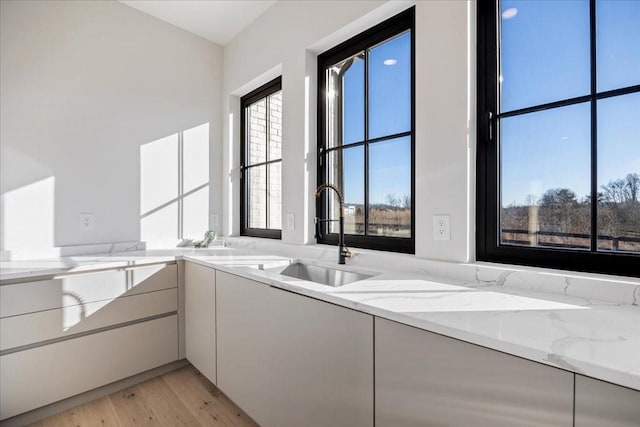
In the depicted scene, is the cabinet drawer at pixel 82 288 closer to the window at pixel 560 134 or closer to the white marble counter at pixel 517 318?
the white marble counter at pixel 517 318

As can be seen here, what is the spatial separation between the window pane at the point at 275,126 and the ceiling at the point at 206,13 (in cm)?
63

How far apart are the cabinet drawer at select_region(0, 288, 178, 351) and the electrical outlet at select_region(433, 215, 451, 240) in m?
1.68

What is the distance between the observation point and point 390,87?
5.87 ft

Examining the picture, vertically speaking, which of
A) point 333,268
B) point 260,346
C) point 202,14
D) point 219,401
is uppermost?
point 202,14

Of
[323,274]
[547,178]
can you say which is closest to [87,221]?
[323,274]

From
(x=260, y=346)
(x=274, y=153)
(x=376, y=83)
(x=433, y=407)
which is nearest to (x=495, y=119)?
(x=376, y=83)

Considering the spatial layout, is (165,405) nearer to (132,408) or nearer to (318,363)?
(132,408)

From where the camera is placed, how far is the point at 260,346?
1.46 m

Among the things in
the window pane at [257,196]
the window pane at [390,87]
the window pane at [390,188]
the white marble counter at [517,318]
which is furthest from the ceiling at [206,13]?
the white marble counter at [517,318]

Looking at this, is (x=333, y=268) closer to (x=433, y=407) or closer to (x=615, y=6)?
(x=433, y=407)

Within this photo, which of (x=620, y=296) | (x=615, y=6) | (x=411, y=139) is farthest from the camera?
(x=411, y=139)

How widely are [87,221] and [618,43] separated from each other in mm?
2949

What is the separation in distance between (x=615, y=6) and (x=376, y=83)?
3.41ft

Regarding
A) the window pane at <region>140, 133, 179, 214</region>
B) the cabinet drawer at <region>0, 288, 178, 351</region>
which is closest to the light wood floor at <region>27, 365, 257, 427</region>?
→ the cabinet drawer at <region>0, 288, 178, 351</region>
